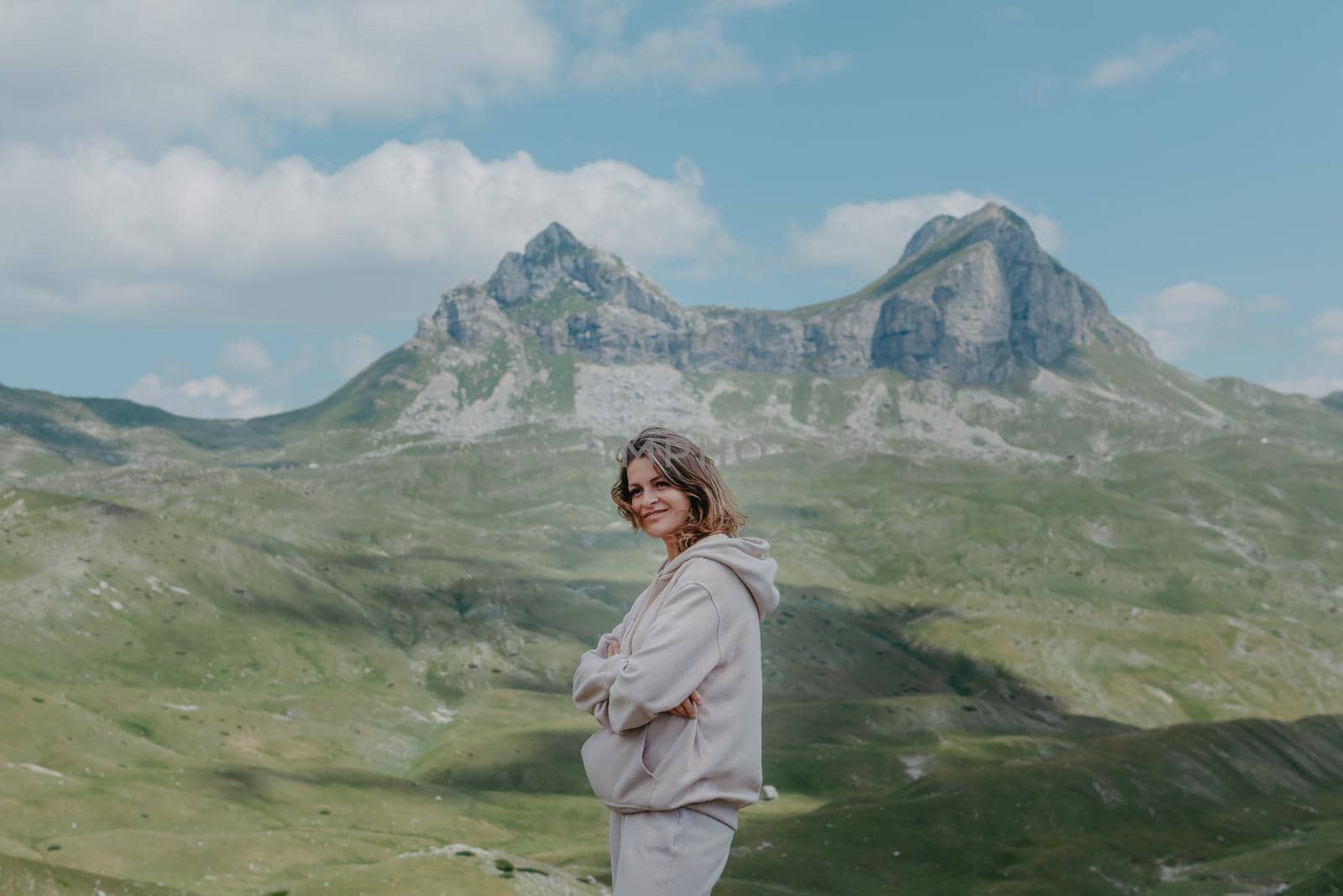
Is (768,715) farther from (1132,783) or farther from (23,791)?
(23,791)

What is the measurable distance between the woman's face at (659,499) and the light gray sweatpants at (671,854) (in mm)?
2432

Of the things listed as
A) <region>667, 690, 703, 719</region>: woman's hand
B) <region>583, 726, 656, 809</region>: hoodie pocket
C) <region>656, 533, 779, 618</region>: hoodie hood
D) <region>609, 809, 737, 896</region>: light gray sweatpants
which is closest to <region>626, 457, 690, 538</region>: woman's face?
<region>656, 533, 779, 618</region>: hoodie hood

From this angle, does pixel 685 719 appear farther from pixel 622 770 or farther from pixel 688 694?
pixel 622 770

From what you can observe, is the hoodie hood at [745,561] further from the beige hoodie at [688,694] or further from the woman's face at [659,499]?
the woman's face at [659,499]

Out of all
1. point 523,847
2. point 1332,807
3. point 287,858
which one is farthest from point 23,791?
point 1332,807

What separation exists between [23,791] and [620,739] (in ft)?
254

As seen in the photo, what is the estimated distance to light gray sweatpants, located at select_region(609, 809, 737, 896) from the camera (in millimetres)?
8422

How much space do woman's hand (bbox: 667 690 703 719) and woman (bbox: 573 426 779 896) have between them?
0.04 feet

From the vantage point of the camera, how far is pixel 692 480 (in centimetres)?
951

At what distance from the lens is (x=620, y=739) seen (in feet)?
29.0

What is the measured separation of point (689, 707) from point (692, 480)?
2015mm

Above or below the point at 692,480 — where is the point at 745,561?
below

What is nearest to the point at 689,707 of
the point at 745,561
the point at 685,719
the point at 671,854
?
the point at 685,719

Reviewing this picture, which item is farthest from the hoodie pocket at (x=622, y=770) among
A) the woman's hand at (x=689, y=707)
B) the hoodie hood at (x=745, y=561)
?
the hoodie hood at (x=745, y=561)
